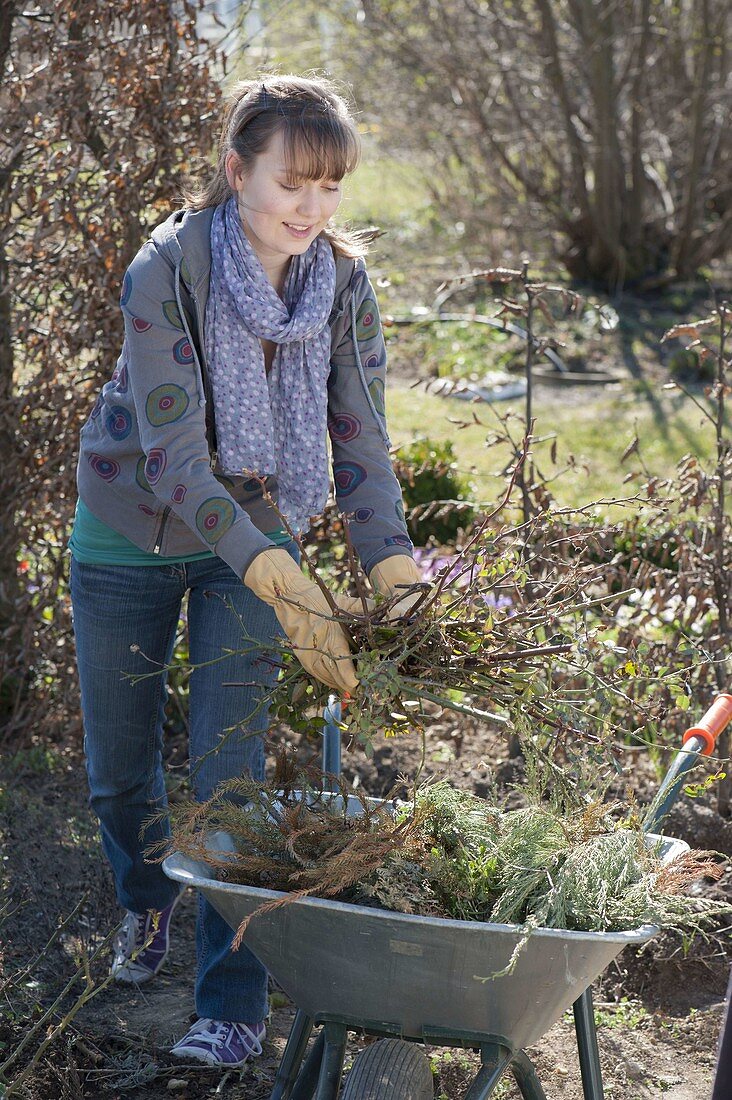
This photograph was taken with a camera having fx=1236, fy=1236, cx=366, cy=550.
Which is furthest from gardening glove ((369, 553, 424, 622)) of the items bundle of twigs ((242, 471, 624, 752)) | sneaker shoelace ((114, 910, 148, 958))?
sneaker shoelace ((114, 910, 148, 958))

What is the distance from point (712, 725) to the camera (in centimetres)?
198

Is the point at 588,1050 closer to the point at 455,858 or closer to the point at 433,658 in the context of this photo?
the point at 455,858

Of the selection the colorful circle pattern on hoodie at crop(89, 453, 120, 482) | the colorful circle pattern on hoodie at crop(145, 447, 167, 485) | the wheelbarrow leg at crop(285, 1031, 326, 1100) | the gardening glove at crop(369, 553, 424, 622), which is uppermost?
the colorful circle pattern on hoodie at crop(145, 447, 167, 485)

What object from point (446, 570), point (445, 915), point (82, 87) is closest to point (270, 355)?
point (446, 570)

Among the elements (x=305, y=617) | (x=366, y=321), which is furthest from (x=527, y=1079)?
(x=366, y=321)

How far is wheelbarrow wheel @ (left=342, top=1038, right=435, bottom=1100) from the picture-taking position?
171 cm

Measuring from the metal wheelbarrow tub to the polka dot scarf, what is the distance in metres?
0.73

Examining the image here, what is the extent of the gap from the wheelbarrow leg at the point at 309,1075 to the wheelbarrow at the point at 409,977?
0.25ft

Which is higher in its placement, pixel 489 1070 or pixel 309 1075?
pixel 489 1070

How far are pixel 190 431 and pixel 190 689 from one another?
52 cm

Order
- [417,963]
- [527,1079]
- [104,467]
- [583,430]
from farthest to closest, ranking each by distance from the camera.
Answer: [583,430] → [104,467] → [527,1079] → [417,963]

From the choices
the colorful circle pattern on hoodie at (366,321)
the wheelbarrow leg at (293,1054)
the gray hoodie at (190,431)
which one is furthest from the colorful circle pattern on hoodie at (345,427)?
the wheelbarrow leg at (293,1054)

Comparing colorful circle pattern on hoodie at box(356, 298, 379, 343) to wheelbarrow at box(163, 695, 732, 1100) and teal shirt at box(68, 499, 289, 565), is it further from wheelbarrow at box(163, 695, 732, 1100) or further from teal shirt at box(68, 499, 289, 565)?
wheelbarrow at box(163, 695, 732, 1100)

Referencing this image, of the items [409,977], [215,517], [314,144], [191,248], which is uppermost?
[314,144]
